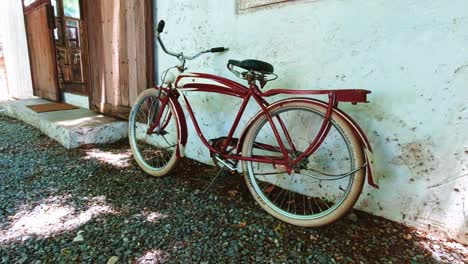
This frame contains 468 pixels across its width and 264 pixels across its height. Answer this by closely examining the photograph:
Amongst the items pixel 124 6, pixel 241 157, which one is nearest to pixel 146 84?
pixel 124 6

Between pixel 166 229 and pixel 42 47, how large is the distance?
4371 mm

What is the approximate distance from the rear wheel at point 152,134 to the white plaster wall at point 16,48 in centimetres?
386

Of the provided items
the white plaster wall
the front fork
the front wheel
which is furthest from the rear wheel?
the white plaster wall

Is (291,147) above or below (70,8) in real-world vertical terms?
below

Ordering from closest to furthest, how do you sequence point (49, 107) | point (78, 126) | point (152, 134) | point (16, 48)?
point (152, 134)
point (78, 126)
point (49, 107)
point (16, 48)

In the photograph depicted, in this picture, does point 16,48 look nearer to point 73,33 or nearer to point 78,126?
point 73,33

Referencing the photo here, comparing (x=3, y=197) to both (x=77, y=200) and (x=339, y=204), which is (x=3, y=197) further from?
(x=339, y=204)

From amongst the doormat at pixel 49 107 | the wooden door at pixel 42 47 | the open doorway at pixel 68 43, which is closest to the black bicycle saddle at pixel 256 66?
the doormat at pixel 49 107

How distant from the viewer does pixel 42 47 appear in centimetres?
440

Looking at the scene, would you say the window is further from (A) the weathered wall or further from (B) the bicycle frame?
(B) the bicycle frame

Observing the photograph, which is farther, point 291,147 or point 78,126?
point 78,126

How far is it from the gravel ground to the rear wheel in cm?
18

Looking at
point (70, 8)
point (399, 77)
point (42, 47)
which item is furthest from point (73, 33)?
point (399, 77)

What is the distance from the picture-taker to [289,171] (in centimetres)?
157
